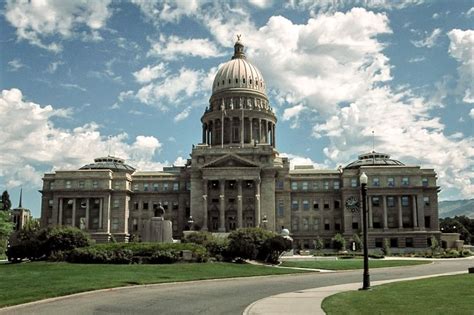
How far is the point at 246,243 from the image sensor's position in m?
56.5

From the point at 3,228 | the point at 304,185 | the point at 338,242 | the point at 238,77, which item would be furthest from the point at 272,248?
Result: the point at 238,77

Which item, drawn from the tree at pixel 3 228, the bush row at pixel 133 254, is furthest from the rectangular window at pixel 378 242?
the tree at pixel 3 228

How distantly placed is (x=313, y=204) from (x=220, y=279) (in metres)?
80.6

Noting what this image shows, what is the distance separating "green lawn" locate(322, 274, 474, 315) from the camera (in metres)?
20.4

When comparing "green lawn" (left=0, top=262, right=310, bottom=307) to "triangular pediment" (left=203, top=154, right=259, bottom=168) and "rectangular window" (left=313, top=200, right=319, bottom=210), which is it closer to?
"triangular pediment" (left=203, top=154, right=259, bottom=168)

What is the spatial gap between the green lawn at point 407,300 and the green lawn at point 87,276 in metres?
13.7

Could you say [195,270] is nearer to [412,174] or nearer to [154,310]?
[154,310]

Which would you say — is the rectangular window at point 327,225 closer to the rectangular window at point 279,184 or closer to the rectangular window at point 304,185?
the rectangular window at point 304,185

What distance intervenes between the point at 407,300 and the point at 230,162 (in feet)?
290

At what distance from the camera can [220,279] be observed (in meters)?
38.3

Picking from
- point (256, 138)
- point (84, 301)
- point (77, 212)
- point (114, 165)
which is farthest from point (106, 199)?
point (84, 301)

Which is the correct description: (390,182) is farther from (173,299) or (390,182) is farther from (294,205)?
(173,299)

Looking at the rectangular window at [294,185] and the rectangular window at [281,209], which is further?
the rectangular window at [294,185]

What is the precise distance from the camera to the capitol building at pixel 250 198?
111000mm
